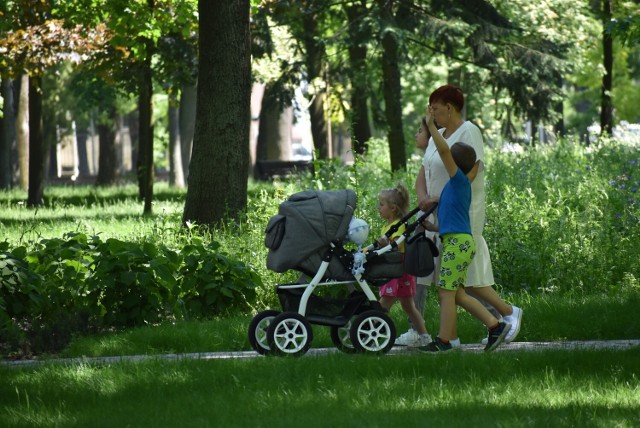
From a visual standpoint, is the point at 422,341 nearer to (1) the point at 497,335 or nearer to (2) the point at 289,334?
(1) the point at 497,335

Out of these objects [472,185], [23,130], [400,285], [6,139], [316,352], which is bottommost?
[316,352]

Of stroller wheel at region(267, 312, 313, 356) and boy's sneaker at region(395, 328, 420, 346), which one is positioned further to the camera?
boy's sneaker at region(395, 328, 420, 346)

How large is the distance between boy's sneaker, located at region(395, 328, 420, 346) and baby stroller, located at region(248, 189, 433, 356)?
18.7 inches

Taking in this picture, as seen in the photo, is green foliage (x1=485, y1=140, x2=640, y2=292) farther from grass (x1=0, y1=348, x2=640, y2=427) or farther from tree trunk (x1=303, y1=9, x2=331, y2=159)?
tree trunk (x1=303, y1=9, x2=331, y2=159)

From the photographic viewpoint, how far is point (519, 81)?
24938mm

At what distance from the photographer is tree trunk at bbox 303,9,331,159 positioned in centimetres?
2655

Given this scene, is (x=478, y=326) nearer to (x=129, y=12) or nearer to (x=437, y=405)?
(x=437, y=405)

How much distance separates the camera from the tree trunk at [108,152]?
39688 millimetres

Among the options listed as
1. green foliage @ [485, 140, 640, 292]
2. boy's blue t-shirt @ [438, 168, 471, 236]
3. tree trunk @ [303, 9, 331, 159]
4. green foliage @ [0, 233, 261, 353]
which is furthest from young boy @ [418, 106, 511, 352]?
tree trunk @ [303, 9, 331, 159]

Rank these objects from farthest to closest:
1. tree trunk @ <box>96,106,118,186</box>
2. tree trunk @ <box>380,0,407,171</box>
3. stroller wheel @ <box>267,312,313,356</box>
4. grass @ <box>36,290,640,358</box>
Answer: tree trunk @ <box>96,106,118,186</box>
tree trunk @ <box>380,0,407,171</box>
grass @ <box>36,290,640,358</box>
stroller wheel @ <box>267,312,313,356</box>

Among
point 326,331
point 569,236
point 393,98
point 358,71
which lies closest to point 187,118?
point 358,71

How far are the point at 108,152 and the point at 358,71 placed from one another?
18.4 m

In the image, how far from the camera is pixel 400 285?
324 inches

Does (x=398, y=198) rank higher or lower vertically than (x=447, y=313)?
higher
